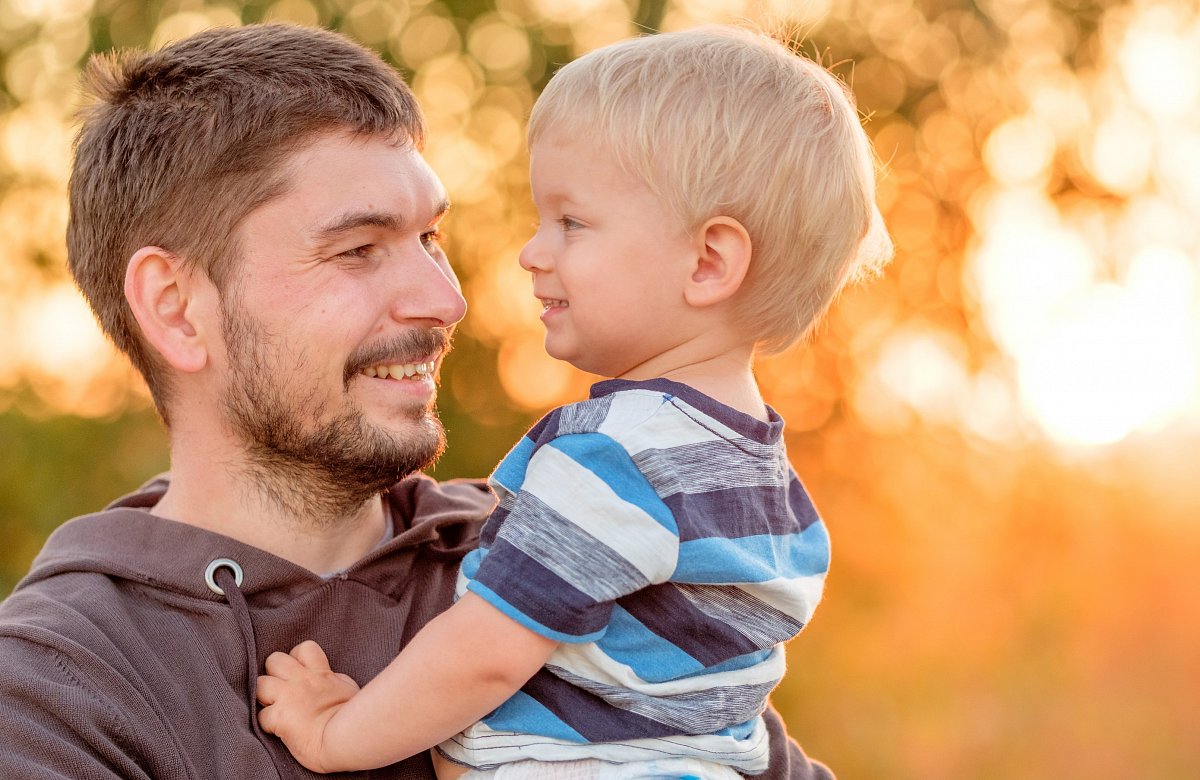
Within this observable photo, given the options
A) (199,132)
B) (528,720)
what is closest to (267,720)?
(528,720)

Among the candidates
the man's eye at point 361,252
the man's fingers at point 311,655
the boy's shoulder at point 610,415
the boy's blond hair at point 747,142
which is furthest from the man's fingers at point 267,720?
the boy's blond hair at point 747,142

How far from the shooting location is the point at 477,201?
671 cm

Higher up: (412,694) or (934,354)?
(412,694)

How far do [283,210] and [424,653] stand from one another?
96 centimetres

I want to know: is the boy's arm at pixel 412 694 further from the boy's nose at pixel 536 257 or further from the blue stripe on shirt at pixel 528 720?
the boy's nose at pixel 536 257

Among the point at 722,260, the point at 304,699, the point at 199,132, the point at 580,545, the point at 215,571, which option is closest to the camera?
the point at 580,545

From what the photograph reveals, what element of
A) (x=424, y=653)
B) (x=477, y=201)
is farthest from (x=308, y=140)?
(x=477, y=201)

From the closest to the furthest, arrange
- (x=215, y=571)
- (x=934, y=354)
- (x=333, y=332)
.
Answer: (x=215, y=571) < (x=333, y=332) < (x=934, y=354)

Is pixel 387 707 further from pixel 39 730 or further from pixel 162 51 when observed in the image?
pixel 162 51

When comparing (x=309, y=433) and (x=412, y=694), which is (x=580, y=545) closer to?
(x=412, y=694)

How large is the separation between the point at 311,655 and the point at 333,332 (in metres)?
0.59

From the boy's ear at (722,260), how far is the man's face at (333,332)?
2.24 feet

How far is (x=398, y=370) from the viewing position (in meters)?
2.36

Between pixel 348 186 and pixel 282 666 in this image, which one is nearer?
pixel 282 666
